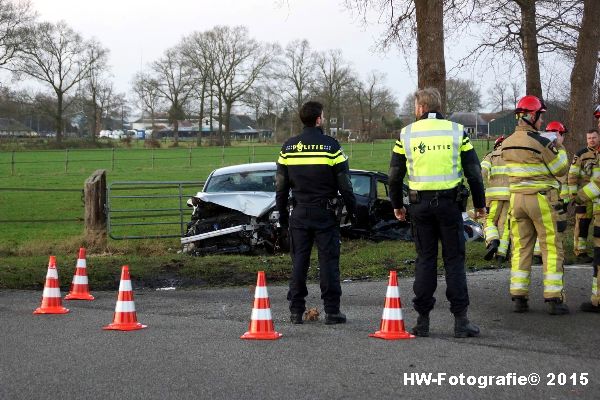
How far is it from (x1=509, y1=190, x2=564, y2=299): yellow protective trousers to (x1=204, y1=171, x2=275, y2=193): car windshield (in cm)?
712

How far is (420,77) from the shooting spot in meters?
15.0

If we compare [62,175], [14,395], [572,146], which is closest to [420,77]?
[572,146]

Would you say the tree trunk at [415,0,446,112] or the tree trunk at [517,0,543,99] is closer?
the tree trunk at [415,0,446,112]

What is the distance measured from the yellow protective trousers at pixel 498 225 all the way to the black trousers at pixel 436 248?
224 inches

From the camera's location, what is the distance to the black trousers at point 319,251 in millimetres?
8297

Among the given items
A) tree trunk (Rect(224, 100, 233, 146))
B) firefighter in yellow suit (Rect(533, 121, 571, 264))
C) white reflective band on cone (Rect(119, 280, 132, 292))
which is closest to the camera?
white reflective band on cone (Rect(119, 280, 132, 292))

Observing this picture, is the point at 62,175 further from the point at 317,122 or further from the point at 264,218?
the point at 317,122

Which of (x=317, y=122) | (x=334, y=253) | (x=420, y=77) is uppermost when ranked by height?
(x=420, y=77)

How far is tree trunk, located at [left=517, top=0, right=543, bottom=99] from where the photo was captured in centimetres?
1992

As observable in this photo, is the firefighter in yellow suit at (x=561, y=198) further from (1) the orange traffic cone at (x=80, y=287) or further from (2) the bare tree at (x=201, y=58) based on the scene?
(2) the bare tree at (x=201, y=58)

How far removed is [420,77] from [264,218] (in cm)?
338

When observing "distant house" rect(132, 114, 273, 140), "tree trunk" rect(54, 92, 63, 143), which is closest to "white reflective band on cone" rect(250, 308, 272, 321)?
"tree trunk" rect(54, 92, 63, 143)

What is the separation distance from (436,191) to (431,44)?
25.4 ft

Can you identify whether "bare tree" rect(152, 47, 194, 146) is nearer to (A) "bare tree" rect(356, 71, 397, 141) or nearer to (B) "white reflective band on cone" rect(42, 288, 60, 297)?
(A) "bare tree" rect(356, 71, 397, 141)
